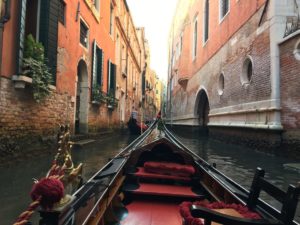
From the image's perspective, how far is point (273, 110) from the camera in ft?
20.7

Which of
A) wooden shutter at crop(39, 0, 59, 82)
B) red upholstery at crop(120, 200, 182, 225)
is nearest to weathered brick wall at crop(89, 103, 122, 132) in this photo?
wooden shutter at crop(39, 0, 59, 82)

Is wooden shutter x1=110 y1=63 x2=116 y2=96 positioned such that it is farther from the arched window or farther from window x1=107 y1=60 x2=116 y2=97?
the arched window

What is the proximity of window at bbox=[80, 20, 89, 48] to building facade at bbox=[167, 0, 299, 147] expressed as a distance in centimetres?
431

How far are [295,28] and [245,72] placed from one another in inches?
92.5

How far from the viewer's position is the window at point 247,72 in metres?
8.10

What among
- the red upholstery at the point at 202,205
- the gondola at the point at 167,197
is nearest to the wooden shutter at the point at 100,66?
the gondola at the point at 167,197

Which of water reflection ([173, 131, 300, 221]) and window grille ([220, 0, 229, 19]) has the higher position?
window grille ([220, 0, 229, 19])

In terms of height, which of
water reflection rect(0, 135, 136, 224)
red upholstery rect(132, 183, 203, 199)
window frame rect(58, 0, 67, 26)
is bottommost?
water reflection rect(0, 135, 136, 224)

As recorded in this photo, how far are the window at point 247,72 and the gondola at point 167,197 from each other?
5.59 metres

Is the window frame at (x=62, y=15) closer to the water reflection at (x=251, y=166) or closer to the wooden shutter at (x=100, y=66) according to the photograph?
the wooden shutter at (x=100, y=66)

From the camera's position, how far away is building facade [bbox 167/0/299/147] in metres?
6.46

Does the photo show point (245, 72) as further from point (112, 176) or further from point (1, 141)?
point (112, 176)

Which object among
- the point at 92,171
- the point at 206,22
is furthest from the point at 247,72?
the point at 206,22

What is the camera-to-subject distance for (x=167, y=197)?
2.40 metres
